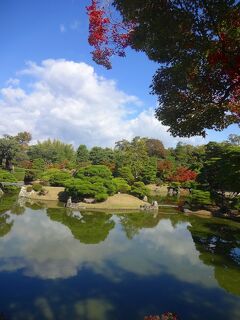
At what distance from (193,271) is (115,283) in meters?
3.63

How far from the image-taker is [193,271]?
43.1ft

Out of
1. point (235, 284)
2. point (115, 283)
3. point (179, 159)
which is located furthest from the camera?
point (179, 159)

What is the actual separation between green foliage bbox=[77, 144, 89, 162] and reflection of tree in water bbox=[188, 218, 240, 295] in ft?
119

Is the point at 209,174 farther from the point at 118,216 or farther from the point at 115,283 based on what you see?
the point at 115,283

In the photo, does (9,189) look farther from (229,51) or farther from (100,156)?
(229,51)

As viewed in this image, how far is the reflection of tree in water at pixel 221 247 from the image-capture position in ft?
41.5

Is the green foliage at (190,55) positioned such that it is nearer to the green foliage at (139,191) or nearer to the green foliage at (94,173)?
the green foliage at (94,173)

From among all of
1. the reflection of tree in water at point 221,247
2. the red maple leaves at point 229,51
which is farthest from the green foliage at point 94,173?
the red maple leaves at point 229,51

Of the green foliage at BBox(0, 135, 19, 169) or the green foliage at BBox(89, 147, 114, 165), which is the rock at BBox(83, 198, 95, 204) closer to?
the green foliage at BBox(0, 135, 19, 169)

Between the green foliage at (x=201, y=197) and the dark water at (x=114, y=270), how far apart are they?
611 centimetres

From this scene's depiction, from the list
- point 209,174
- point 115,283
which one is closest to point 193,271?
point 115,283

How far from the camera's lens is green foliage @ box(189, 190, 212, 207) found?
92.8 ft

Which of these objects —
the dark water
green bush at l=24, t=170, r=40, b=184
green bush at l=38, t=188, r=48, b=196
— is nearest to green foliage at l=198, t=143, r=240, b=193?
the dark water

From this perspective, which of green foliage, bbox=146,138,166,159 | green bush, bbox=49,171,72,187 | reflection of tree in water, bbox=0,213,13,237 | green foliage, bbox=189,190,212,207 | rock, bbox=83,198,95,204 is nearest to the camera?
reflection of tree in water, bbox=0,213,13,237
